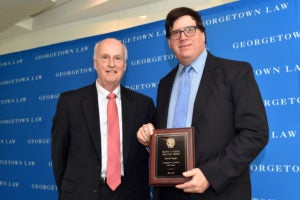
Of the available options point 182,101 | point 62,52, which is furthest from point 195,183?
point 62,52

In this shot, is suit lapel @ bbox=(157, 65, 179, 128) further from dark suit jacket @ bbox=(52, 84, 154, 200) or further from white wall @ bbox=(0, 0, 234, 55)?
white wall @ bbox=(0, 0, 234, 55)

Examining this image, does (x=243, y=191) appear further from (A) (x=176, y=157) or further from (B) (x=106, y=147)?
(B) (x=106, y=147)

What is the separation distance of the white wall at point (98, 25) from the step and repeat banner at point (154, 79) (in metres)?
0.40

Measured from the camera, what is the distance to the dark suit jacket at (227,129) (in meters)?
1.56

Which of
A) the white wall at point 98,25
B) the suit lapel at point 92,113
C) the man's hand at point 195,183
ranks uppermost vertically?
the white wall at point 98,25

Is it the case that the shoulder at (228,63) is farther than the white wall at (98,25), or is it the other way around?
the white wall at (98,25)

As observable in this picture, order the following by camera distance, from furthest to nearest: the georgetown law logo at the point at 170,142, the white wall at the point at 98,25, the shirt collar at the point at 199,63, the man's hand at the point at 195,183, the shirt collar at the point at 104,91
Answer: the white wall at the point at 98,25, the shirt collar at the point at 104,91, the shirt collar at the point at 199,63, the georgetown law logo at the point at 170,142, the man's hand at the point at 195,183

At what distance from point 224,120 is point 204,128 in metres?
0.11

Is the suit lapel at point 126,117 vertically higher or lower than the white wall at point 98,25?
lower

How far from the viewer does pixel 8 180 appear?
3.88 metres

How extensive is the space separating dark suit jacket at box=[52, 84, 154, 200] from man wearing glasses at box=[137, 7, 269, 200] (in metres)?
0.34

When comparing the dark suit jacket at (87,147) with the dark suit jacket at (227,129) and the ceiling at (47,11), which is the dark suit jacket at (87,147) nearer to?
the dark suit jacket at (227,129)

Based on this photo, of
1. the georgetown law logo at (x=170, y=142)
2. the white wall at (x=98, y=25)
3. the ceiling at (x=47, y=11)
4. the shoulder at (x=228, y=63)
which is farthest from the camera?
the ceiling at (x=47, y=11)

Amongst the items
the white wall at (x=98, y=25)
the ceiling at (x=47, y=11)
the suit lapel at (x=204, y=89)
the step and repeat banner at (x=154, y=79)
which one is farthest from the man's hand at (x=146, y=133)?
the ceiling at (x=47, y=11)
